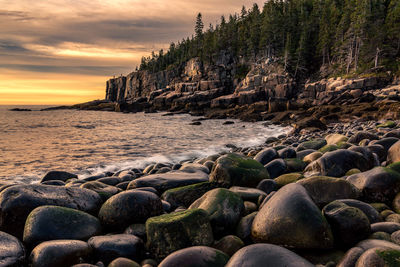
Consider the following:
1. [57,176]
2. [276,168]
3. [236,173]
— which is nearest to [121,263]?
[236,173]

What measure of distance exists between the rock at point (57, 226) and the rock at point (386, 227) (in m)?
3.44

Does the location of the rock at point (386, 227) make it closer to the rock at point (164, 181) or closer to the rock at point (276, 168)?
the rock at point (276, 168)

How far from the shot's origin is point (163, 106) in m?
72.1

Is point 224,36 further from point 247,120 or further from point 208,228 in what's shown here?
point 208,228

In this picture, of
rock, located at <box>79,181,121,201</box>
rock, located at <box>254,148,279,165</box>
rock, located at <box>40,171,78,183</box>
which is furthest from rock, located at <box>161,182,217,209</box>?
rock, located at <box>40,171,78,183</box>

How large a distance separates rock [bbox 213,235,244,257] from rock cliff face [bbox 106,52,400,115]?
30964 mm

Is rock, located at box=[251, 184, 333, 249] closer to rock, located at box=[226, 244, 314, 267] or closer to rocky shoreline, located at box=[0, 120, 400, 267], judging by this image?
rocky shoreline, located at box=[0, 120, 400, 267]

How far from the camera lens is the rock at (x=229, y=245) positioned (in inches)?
116

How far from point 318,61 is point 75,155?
62.3 m

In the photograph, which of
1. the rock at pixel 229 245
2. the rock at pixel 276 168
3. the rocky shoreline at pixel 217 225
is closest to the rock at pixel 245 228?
the rocky shoreline at pixel 217 225

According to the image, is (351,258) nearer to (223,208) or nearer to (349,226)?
(349,226)

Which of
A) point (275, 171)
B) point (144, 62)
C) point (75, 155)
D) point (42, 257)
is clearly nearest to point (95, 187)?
point (42, 257)

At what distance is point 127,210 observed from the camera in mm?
3746

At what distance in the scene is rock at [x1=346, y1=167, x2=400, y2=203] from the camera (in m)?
3.69
